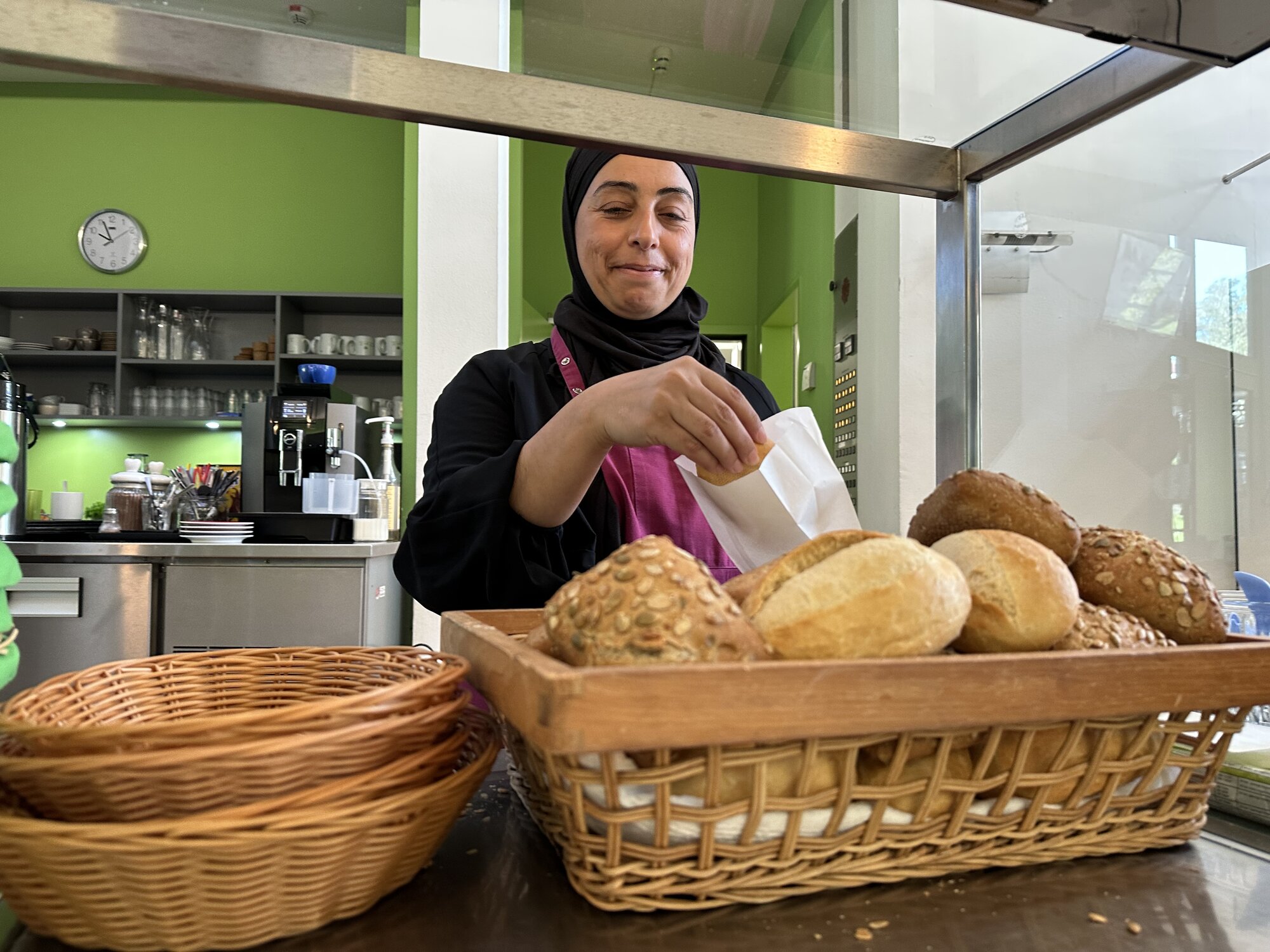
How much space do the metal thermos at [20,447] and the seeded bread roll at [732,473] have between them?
2811mm

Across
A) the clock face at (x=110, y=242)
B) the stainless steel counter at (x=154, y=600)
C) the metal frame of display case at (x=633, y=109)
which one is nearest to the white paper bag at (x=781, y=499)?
the metal frame of display case at (x=633, y=109)

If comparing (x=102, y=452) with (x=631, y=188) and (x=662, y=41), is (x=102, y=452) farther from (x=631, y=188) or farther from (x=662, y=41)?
(x=662, y=41)

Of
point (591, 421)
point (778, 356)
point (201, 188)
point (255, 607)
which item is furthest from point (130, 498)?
point (778, 356)

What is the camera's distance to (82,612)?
2.81 meters

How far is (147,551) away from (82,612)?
296 mm

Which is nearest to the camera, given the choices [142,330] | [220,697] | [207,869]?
[207,869]

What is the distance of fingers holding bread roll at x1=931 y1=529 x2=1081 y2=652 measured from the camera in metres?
0.54

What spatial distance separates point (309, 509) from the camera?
3232 millimetres

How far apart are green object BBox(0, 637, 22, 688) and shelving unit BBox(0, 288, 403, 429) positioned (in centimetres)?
362

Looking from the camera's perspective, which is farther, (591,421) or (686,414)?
(591,421)

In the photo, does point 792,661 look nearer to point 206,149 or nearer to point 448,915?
point 448,915

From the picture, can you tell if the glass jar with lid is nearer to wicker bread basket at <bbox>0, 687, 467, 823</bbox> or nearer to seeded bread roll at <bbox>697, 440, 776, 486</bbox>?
seeded bread roll at <bbox>697, 440, 776, 486</bbox>

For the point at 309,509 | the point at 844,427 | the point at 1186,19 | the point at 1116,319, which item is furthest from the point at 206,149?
the point at 1186,19

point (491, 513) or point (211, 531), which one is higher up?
point (491, 513)
